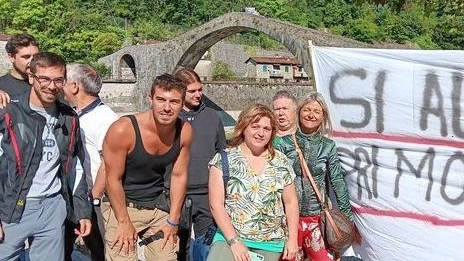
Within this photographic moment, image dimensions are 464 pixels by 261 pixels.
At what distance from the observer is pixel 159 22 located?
61656 mm

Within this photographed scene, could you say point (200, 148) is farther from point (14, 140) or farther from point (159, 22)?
point (159, 22)

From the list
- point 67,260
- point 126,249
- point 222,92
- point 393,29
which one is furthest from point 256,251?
point 393,29

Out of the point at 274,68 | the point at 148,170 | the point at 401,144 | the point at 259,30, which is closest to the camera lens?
the point at 148,170

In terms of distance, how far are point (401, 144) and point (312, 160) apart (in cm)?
70

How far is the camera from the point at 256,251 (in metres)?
3.01

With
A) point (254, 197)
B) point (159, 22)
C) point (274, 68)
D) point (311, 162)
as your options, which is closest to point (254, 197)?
point (254, 197)

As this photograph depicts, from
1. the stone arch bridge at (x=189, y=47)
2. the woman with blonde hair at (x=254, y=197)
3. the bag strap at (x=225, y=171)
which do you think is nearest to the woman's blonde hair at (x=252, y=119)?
the woman with blonde hair at (x=254, y=197)

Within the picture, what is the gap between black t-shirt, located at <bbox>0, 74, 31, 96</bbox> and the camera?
3.52m

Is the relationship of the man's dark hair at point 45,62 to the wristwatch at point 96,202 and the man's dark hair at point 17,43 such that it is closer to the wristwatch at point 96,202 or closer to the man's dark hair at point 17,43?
the man's dark hair at point 17,43

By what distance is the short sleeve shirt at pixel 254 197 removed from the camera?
9.70ft

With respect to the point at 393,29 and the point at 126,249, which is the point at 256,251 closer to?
the point at 126,249

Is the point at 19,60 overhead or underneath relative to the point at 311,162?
overhead

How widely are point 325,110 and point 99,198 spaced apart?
131 centimetres

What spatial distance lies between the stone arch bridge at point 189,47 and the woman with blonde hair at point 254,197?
71.7ft
